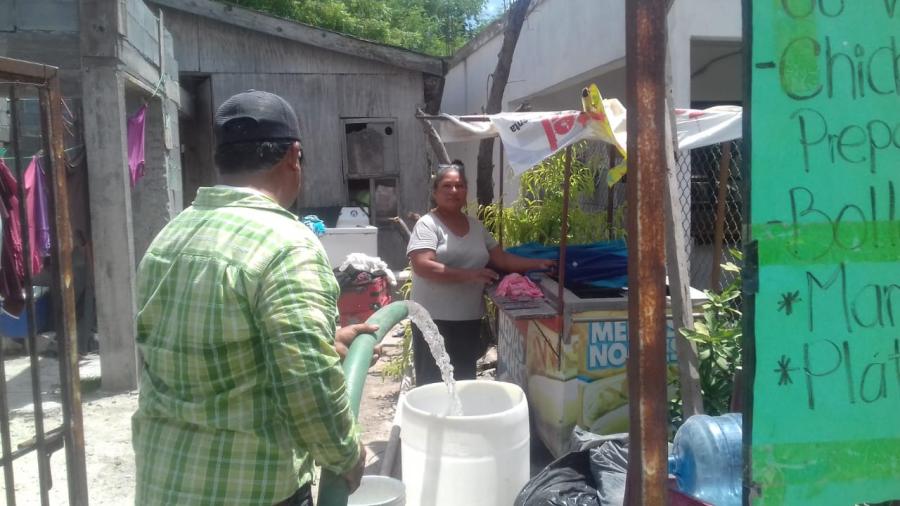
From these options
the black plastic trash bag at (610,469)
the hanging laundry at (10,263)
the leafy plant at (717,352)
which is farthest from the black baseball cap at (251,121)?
the hanging laundry at (10,263)

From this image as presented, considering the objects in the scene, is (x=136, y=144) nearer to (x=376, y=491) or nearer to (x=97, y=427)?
(x=97, y=427)

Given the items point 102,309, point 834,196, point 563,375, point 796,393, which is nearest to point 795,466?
point 796,393

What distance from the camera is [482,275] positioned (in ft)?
14.6

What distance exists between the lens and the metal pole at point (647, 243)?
1.63 meters

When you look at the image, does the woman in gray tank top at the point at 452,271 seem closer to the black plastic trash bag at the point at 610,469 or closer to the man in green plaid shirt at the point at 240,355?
the black plastic trash bag at the point at 610,469

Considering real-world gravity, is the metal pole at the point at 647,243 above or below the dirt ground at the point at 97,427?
above

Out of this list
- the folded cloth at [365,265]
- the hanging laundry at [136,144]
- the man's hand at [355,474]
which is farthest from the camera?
the folded cloth at [365,265]

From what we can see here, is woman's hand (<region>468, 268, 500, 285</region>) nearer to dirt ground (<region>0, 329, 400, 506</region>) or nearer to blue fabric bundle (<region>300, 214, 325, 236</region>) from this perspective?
dirt ground (<region>0, 329, 400, 506</region>)

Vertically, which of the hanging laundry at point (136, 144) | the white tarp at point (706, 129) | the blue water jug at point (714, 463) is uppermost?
the hanging laundry at point (136, 144)

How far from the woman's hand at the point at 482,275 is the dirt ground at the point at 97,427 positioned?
1330mm

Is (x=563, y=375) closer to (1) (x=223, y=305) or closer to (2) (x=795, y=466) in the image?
(2) (x=795, y=466)

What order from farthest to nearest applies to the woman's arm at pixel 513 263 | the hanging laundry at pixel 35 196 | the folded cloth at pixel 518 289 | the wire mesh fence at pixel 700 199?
the wire mesh fence at pixel 700 199 < the hanging laundry at pixel 35 196 < the woman's arm at pixel 513 263 < the folded cloth at pixel 518 289

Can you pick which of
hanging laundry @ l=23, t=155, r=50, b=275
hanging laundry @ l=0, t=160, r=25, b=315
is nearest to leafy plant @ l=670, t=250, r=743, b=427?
hanging laundry @ l=0, t=160, r=25, b=315

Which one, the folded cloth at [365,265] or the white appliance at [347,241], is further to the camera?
the white appliance at [347,241]
